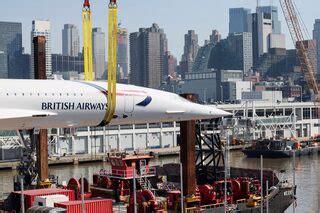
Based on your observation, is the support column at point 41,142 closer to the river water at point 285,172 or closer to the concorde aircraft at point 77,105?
the river water at point 285,172

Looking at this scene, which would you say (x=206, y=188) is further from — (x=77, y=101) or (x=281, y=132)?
(x=281, y=132)

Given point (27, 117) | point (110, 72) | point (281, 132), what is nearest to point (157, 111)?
point (110, 72)

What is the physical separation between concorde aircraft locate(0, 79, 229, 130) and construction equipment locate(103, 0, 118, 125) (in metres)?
0.26

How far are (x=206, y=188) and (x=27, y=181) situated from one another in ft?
42.0

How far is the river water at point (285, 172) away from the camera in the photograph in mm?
57469

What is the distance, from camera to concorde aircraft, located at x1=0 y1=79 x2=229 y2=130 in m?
31.9

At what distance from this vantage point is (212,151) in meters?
50.4

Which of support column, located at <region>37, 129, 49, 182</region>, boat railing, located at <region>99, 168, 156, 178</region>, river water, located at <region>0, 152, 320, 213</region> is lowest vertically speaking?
river water, located at <region>0, 152, 320, 213</region>

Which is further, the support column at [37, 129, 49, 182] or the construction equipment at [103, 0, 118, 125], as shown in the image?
the support column at [37, 129, 49, 182]

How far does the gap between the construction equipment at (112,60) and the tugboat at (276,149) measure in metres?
76.7

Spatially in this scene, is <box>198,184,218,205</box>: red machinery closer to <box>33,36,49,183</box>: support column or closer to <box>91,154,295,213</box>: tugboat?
<box>91,154,295,213</box>: tugboat

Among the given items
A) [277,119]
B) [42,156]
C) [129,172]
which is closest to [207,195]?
[129,172]

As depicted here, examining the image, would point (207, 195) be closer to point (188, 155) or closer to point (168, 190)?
point (168, 190)

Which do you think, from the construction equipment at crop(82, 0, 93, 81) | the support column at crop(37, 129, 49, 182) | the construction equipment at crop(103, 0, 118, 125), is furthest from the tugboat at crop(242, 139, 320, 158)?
the construction equipment at crop(103, 0, 118, 125)
